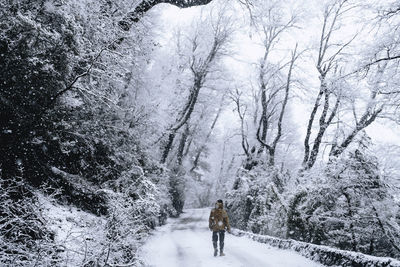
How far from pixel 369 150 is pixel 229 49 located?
1363cm

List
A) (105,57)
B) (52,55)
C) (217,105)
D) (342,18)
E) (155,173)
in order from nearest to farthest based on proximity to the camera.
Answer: (52,55), (105,57), (155,173), (342,18), (217,105)

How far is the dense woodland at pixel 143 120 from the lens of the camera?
16.6 feet

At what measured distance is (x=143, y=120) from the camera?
12633 millimetres

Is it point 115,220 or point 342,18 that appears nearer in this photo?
point 115,220

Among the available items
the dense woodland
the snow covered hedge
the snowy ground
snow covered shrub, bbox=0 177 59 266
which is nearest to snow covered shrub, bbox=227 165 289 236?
the dense woodland

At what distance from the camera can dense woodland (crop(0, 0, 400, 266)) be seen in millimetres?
5047

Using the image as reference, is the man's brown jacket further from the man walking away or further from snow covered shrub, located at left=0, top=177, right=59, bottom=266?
snow covered shrub, located at left=0, top=177, right=59, bottom=266

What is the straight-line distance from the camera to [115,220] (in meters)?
5.46

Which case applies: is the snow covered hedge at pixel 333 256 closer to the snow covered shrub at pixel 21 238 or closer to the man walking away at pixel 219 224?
the man walking away at pixel 219 224

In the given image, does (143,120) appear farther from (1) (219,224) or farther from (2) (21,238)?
(2) (21,238)

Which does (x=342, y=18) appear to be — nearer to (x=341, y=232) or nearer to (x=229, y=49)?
(x=229, y=49)

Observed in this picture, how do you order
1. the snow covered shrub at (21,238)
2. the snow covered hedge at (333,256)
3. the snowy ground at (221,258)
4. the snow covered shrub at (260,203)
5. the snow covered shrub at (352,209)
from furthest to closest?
the snow covered shrub at (260,203)
the snow covered shrub at (352,209)
the snowy ground at (221,258)
the snow covered hedge at (333,256)
the snow covered shrub at (21,238)

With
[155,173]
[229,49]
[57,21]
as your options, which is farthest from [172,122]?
[57,21]

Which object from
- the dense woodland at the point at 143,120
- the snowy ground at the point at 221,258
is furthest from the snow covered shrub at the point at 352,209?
the snowy ground at the point at 221,258
